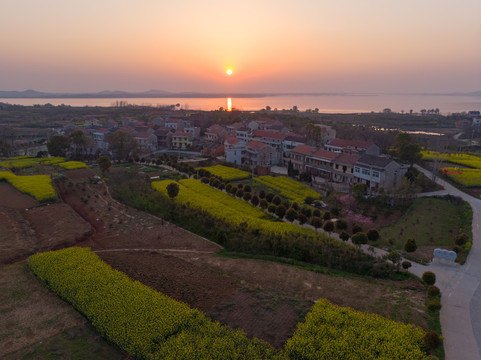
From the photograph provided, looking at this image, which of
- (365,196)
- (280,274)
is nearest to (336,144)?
(365,196)

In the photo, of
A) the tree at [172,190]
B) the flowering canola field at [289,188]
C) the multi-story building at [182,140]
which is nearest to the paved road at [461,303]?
the flowering canola field at [289,188]

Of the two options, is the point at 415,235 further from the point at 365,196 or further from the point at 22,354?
the point at 22,354

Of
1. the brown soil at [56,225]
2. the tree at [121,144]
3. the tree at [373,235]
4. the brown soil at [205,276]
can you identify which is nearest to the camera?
the brown soil at [205,276]

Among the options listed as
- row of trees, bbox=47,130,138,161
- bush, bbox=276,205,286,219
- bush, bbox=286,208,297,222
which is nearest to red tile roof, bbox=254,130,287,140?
row of trees, bbox=47,130,138,161

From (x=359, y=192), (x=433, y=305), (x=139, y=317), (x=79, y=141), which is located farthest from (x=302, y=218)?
(x=79, y=141)

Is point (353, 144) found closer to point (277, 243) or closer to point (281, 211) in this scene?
point (281, 211)

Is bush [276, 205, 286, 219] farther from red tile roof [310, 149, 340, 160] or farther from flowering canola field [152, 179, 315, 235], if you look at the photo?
red tile roof [310, 149, 340, 160]

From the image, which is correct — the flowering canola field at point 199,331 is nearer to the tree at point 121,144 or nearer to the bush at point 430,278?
the bush at point 430,278
